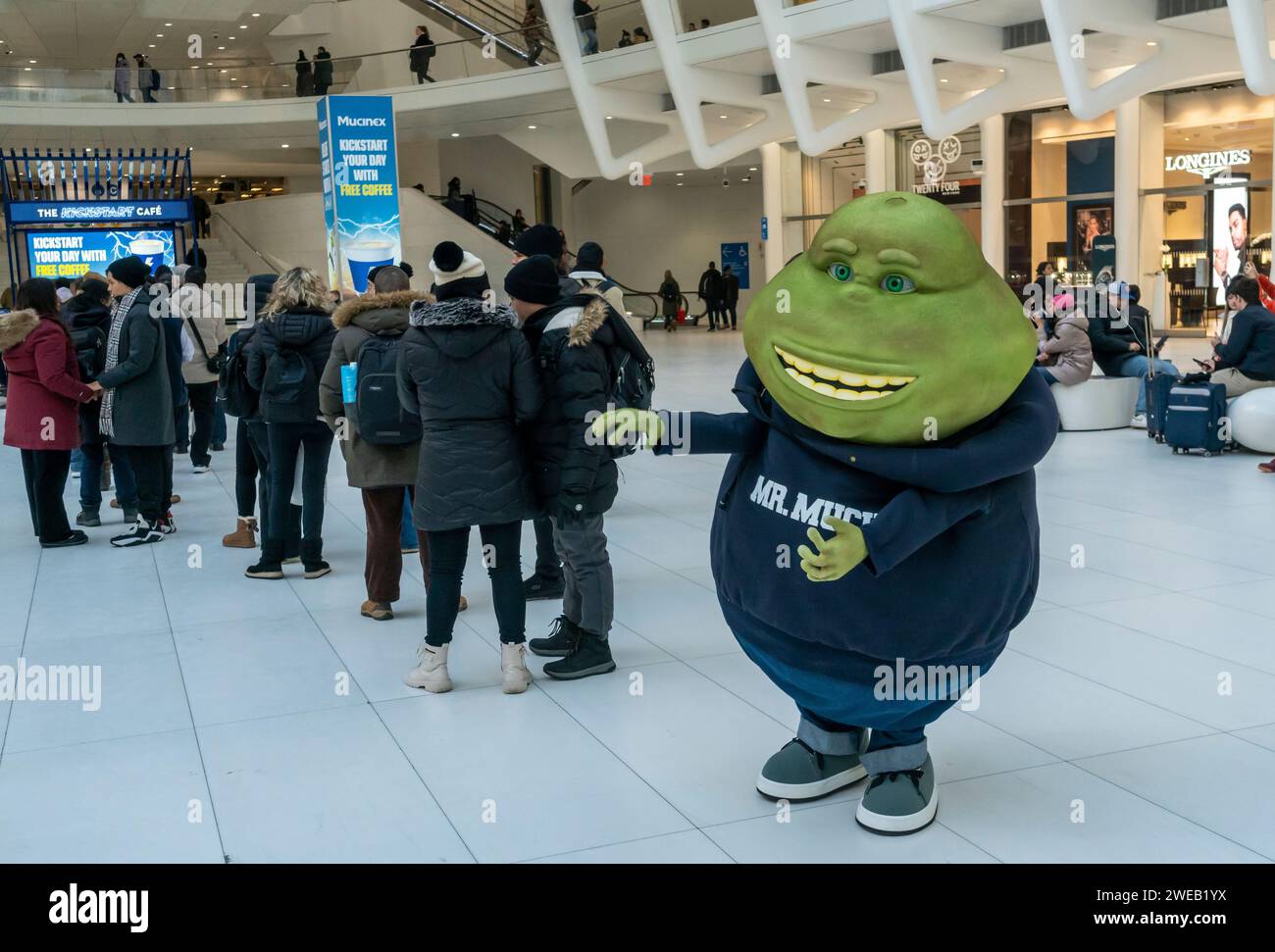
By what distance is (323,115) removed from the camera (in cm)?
1609

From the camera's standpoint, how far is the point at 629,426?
3.11 m

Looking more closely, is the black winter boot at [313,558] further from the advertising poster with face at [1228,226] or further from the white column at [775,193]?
the white column at [775,193]

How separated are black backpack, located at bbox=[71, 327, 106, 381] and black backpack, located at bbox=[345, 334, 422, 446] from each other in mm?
2964

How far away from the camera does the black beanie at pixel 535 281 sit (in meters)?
4.41

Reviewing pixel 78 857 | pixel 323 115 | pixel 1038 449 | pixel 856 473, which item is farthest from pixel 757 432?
pixel 323 115

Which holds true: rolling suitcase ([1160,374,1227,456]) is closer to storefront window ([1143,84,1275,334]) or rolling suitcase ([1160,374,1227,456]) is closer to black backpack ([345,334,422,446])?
black backpack ([345,334,422,446])

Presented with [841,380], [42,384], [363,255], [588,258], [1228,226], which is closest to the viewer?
[841,380]

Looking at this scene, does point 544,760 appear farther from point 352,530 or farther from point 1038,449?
point 352,530

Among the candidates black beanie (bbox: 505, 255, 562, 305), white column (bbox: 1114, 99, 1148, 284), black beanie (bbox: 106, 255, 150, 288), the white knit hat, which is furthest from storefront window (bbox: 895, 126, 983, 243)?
the white knit hat

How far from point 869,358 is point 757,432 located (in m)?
0.46

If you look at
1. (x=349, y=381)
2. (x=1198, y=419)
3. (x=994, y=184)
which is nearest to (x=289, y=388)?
(x=349, y=381)

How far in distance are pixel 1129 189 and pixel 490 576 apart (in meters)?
19.2

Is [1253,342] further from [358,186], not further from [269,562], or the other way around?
[358,186]

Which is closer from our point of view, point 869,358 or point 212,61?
point 869,358
